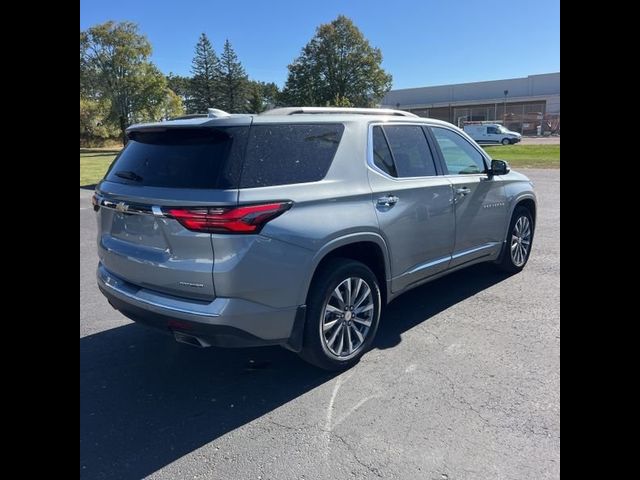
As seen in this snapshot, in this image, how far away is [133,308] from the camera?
3268 millimetres

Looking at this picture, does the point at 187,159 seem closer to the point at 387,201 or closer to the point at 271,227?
the point at 271,227

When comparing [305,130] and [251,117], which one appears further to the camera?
[305,130]

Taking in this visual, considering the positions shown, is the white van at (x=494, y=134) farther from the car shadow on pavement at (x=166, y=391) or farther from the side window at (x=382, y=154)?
the car shadow on pavement at (x=166, y=391)

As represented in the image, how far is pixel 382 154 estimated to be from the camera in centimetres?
395

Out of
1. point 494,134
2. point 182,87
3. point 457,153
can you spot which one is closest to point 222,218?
point 457,153

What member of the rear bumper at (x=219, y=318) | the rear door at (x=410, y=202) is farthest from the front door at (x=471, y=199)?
the rear bumper at (x=219, y=318)

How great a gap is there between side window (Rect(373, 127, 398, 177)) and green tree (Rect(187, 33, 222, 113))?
64053 mm

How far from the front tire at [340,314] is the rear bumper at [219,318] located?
0.15m

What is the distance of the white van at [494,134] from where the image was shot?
43094 millimetres

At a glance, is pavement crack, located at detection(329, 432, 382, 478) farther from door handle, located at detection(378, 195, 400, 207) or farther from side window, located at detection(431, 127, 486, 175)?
side window, located at detection(431, 127, 486, 175)

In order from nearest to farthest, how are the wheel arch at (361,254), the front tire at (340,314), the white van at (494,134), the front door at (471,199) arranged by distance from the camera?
the wheel arch at (361,254) → the front tire at (340,314) → the front door at (471,199) → the white van at (494,134)
